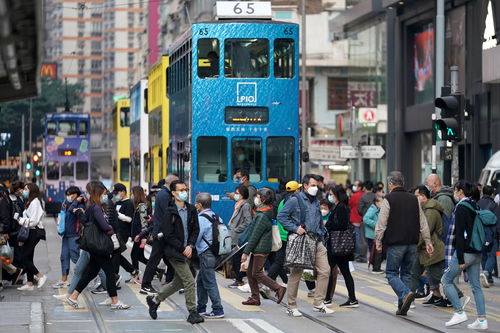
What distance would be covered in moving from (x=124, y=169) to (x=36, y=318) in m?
37.3

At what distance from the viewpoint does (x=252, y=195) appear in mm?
20984

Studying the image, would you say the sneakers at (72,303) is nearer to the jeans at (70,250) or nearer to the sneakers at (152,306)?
the sneakers at (152,306)

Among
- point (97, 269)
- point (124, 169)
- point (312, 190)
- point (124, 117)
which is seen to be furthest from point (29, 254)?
point (124, 117)

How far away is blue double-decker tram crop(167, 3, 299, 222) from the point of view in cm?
2481

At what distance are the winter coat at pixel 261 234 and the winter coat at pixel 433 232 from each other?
6.56ft

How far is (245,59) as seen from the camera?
989 inches

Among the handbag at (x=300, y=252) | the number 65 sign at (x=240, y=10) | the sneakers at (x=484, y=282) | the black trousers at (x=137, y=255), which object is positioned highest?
the number 65 sign at (x=240, y=10)

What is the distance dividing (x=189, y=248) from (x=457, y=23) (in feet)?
87.5

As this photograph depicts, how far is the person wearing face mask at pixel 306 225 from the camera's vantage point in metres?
15.9

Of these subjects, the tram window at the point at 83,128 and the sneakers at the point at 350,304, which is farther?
the tram window at the point at 83,128

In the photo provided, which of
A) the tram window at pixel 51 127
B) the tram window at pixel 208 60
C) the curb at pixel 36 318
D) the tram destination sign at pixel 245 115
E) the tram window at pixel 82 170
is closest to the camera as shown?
the curb at pixel 36 318

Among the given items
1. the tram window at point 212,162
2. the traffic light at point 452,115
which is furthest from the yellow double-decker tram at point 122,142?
the traffic light at point 452,115

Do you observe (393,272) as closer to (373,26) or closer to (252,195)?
(252,195)

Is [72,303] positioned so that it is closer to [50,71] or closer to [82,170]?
[82,170]
